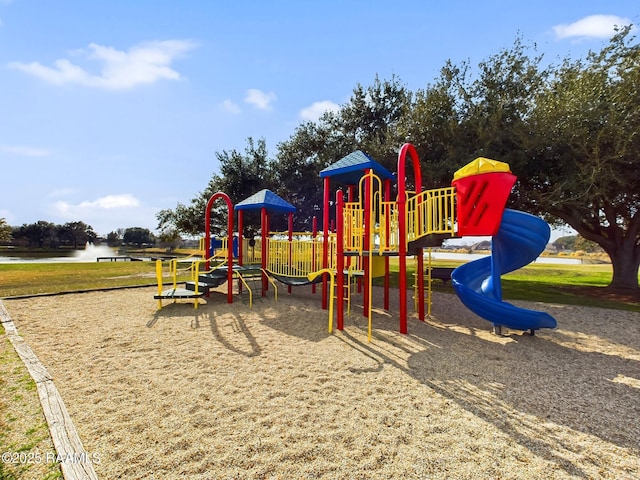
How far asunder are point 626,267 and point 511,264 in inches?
449

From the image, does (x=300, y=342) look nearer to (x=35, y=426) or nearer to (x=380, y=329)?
(x=380, y=329)

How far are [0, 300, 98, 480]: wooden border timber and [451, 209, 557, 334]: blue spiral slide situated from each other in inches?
253

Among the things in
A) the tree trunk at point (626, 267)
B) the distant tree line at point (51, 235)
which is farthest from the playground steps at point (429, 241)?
the distant tree line at point (51, 235)

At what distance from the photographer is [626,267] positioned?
14055mm

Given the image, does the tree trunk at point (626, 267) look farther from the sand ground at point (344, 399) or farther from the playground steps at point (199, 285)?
the playground steps at point (199, 285)

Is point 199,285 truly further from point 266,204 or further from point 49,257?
point 49,257

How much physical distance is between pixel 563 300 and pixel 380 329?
804 cm

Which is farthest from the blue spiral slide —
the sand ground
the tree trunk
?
the tree trunk

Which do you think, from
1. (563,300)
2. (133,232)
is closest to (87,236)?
(133,232)

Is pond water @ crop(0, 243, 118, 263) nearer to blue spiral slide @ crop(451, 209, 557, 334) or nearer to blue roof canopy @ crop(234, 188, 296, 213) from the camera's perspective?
A: blue roof canopy @ crop(234, 188, 296, 213)

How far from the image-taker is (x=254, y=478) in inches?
99.3

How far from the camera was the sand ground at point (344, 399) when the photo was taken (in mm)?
2740

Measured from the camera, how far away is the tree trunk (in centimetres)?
1389

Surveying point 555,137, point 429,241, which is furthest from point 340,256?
point 555,137
